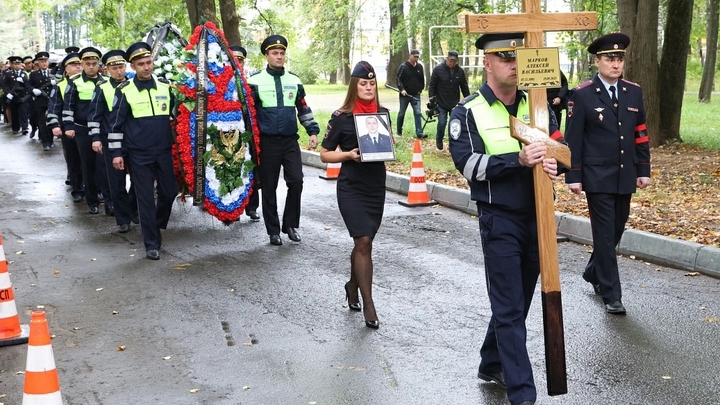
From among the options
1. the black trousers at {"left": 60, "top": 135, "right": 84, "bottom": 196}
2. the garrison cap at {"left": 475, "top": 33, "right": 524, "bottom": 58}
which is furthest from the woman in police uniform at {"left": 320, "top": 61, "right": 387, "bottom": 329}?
the black trousers at {"left": 60, "top": 135, "right": 84, "bottom": 196}

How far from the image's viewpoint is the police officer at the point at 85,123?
42.7 feet

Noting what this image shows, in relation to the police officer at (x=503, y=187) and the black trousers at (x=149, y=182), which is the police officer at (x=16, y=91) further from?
the police officer at (x=503, y=187)

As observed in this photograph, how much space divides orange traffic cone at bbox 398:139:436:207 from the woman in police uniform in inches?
217

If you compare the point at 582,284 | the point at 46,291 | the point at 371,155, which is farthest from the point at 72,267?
the point at 582,284

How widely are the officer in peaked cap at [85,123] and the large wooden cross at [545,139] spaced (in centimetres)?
897

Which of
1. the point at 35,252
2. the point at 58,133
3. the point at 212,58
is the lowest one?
the point at 35,252

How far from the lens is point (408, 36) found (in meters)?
38.7

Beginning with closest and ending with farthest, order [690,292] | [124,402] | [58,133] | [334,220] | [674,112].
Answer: [124,402] → [690,292] → [334,220] → [58,133] → [674,112]

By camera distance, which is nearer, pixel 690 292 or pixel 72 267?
pixel 690 292

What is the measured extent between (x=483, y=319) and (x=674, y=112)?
11.2 metres

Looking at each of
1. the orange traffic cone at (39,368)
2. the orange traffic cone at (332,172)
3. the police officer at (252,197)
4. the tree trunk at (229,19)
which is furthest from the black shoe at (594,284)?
the tree trunk at (229,19)

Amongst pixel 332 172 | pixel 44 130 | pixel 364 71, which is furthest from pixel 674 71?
pixel 44 130

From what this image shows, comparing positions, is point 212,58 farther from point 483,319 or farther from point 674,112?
point 674,112

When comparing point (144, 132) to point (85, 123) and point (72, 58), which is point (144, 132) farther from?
point (72, 58)
